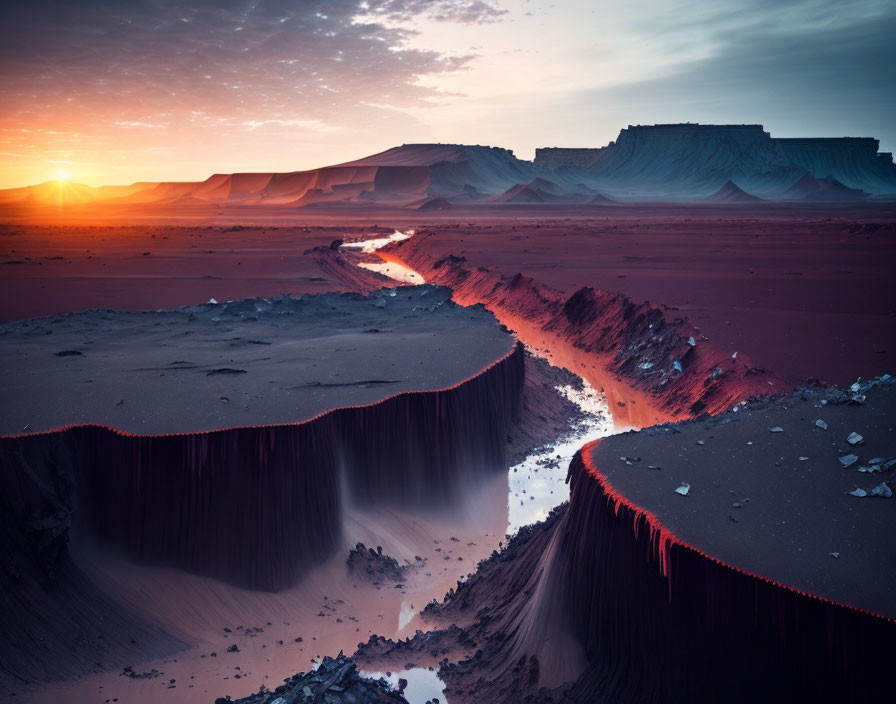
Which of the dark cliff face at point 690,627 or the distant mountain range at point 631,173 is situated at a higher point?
the distant mountain range at point 631,173

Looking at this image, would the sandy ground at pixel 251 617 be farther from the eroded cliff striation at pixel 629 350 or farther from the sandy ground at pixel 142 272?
the sandy ground at pixel 142 272

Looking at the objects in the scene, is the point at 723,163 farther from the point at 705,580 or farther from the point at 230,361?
the point at 705,580

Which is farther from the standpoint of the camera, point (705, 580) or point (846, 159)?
point (846, 159)

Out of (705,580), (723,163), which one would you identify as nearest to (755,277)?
(705,580)

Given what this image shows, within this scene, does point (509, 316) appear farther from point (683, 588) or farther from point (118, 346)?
point (683, 588)

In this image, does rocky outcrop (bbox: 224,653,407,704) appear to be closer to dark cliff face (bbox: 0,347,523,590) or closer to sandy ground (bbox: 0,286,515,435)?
dark cliff face (bbox: 0,347,523,590)

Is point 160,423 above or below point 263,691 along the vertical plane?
above

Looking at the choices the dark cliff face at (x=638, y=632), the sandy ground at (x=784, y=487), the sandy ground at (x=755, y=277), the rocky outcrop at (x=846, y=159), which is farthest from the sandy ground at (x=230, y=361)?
the rocky outcrop at (x=846, y=159)

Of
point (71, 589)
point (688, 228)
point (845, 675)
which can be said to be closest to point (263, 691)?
point (71, 589)
